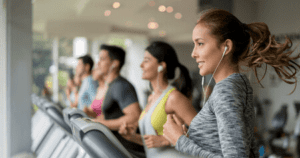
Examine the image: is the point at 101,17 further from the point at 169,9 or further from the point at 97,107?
the point at 97,107

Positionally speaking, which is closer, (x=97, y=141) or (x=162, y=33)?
(x=97, y=141)

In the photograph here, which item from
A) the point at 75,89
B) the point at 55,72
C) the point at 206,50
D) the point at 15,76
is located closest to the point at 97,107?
the point at 15,76

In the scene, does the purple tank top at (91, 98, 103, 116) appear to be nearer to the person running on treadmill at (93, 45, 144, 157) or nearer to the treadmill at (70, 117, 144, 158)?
the person running on treadmill at (93, 45, 144, 157)

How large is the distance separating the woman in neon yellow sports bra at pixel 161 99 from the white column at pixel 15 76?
109cm

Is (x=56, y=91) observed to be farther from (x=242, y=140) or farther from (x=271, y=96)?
(x=242, y=140)

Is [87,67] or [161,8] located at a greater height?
[161,8]

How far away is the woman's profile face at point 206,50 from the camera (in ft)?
3.19

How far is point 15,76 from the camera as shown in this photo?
7.34 feet

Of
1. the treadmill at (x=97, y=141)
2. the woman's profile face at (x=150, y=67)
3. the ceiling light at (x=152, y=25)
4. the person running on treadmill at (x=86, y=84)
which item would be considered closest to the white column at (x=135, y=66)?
the ceiling light at (x=152, y=25)

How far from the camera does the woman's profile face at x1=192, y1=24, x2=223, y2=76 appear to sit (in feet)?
3.19

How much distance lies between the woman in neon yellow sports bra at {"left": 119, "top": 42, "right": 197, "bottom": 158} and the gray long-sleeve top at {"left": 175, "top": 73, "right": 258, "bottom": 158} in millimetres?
304

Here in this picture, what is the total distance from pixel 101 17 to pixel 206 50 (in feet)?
14.5

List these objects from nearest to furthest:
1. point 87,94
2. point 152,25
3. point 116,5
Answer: point 87,94 < point 116,5 < point 152,25

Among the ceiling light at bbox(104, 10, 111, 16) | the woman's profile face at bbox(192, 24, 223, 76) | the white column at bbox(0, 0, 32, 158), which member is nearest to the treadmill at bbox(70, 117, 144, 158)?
the woman's profile face at bbox(192, 24, 223, 76)
